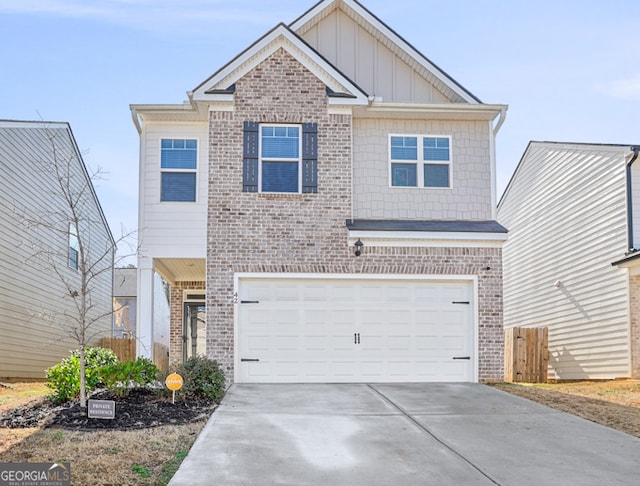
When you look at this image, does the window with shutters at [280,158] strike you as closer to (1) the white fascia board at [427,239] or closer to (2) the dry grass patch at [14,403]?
(1) the white fascia board at [427,239]

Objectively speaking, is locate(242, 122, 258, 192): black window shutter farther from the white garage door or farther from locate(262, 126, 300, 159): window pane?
the white garage door

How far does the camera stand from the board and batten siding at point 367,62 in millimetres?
16609

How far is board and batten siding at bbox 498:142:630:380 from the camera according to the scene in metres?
18.0

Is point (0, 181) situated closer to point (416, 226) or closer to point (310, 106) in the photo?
point (310, 106)

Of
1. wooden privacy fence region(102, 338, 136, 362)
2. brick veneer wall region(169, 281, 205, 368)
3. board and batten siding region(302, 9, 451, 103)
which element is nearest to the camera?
board and batten siding region(302, 9, 451, 103)

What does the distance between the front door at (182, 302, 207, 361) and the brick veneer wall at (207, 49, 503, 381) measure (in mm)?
4477

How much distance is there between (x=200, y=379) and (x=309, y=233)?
165 inches

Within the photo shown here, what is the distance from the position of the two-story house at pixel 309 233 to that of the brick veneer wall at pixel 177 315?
3355 mm

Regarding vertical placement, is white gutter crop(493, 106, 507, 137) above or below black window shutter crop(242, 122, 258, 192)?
above

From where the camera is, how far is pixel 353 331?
49.1 feet

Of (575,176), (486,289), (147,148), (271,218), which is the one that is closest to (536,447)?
(486,289)

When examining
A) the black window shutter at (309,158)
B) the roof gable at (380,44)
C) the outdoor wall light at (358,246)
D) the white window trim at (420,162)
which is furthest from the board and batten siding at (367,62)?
the outdoor wall light at (358,246)
